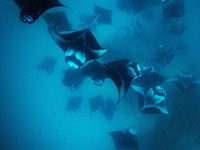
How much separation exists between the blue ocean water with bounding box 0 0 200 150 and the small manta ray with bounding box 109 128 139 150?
3.40 metres

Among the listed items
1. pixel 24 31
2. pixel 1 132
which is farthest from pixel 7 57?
pixel 1 132

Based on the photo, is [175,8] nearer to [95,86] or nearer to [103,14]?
[103,14]

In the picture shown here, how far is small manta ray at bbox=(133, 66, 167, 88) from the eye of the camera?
5.39m

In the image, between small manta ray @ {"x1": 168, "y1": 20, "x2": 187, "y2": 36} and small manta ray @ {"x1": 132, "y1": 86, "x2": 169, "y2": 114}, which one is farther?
small manta ray @ {"x1": 168, "y1": 20, "x2": 187, "y2": 36}

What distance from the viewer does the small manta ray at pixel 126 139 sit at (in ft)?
20.8

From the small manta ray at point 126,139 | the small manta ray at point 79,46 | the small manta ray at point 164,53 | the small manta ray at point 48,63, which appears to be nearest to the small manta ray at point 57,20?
the small manta ray at point 79,46

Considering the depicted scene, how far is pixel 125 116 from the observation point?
34.7 feet

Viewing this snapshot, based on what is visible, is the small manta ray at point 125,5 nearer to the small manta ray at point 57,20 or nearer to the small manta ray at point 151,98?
the small manta ray at point 57,20

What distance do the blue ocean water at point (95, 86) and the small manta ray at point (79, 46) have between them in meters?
3.74

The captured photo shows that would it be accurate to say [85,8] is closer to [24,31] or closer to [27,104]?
[24,31]

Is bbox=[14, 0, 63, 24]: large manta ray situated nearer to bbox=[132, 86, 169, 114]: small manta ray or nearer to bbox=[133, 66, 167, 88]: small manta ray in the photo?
bbox=[133, 66, 167, 88]: small manta ray

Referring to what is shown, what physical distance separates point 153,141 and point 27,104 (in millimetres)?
8357

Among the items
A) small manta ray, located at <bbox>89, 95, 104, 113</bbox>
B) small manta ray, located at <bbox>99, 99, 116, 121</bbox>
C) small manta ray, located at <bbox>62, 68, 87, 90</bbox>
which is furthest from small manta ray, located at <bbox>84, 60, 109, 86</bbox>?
small manta ray, located at <bbox>99, 99, 116, 121</bbox>

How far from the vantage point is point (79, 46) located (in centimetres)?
414
